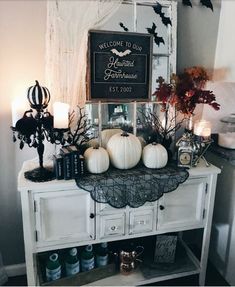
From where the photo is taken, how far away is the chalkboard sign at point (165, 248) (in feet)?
5.99

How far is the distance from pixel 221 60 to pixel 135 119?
722 millimetres

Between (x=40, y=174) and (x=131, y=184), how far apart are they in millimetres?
499

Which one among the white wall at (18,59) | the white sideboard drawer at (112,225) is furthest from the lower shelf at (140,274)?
the white wall at (18,59)

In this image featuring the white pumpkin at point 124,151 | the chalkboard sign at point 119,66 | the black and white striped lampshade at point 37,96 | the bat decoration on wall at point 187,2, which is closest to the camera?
the black and white striped lampshade at point 37,96

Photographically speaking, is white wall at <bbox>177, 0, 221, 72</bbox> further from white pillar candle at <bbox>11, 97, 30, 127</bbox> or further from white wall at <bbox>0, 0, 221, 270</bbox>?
white pillar candle at <bbox>11, 97, 30, 127</bbox>

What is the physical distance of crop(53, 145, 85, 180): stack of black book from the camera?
4.78 feet

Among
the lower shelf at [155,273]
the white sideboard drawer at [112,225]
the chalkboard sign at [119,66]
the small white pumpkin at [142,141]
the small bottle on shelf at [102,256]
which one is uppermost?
the chalkboard sign at [119,66]

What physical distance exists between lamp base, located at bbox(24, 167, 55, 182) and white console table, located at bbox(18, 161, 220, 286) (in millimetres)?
32

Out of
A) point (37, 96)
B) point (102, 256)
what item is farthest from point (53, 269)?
point (37, 96)

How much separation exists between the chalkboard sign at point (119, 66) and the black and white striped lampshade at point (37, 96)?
321mm

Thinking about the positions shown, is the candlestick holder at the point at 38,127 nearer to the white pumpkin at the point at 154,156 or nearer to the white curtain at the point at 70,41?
the white curtain at the point at 70,41

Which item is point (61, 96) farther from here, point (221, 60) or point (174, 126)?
point (221, 60)

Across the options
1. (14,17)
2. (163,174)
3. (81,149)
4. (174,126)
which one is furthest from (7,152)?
(174,126)

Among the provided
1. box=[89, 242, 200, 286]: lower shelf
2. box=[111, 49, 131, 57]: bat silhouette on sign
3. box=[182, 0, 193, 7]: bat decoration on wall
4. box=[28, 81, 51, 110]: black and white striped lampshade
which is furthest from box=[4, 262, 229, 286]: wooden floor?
box=[182, 0, 193, 7]: bat decoration on wall
